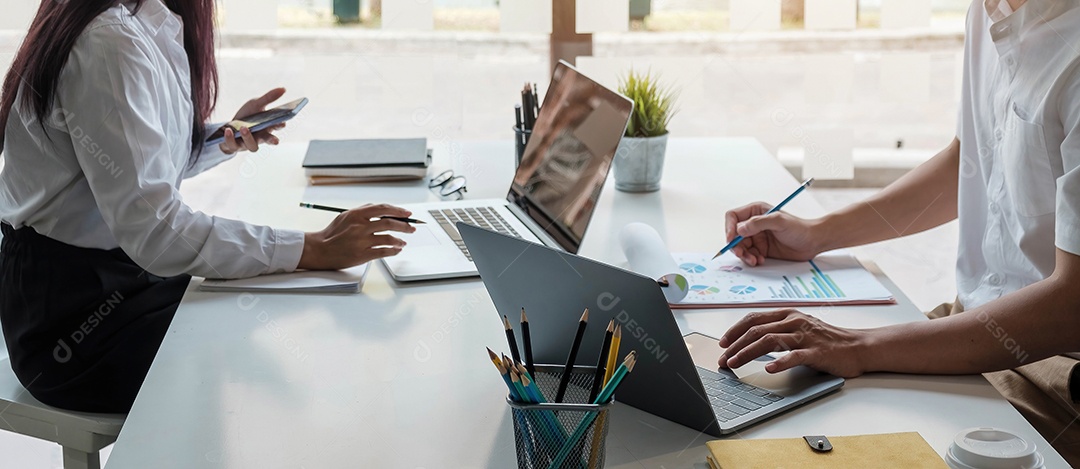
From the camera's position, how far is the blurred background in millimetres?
3283

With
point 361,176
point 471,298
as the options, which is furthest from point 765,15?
point 471,298

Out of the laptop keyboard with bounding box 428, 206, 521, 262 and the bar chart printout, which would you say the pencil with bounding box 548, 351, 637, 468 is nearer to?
the bar chart printout

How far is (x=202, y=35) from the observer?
6.43ft

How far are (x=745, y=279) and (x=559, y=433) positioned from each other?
69 centimetres

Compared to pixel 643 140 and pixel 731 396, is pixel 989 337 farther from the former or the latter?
pixel 643 140

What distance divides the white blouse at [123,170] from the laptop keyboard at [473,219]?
32cm

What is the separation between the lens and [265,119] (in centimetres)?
197

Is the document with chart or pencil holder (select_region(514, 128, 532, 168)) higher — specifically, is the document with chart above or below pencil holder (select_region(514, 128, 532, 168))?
below

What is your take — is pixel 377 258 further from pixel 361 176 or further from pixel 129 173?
pixel 361 176

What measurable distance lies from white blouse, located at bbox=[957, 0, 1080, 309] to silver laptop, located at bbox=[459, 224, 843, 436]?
424mm

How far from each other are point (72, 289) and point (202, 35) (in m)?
0.55

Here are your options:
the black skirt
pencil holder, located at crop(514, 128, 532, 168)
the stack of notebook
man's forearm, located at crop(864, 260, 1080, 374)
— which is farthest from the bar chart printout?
the black skirt

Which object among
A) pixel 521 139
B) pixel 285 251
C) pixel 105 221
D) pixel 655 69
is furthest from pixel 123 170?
pixel 655 69

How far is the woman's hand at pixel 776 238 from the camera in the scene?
5.31 feet
